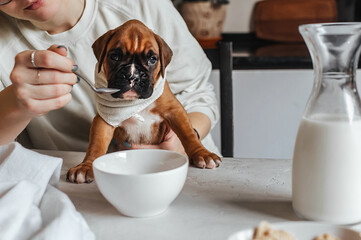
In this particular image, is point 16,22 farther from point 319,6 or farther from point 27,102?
point 319,6

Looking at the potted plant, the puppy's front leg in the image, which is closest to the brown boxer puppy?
the puppy's front leg

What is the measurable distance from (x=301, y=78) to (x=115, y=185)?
116cm

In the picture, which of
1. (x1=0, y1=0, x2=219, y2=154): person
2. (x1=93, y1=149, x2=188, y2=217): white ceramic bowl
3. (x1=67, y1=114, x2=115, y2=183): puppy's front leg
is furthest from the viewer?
(x1=0, y1=0, x2=219, y2=154): person

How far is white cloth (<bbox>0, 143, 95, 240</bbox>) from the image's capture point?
454mm

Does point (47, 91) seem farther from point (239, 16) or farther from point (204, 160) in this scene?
point (239, 16)

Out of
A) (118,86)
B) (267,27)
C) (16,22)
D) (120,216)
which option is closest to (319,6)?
(267,27)

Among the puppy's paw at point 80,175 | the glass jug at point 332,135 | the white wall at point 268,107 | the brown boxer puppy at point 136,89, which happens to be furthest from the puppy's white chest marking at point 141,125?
the white wall at point 268,107

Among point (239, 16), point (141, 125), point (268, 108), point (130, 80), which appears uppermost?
point (130, 80)

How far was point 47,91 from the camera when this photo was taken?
0.63 m

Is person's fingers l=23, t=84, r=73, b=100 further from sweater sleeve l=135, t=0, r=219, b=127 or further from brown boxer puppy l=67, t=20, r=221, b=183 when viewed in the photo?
sweater sleeve l=135, t=0, r=219, b=127

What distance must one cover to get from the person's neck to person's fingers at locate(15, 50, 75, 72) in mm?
311

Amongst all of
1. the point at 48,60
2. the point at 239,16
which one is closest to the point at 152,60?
the point at 48,60

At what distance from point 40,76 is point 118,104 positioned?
0.13 meters

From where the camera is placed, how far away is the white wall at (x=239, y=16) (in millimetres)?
2141
